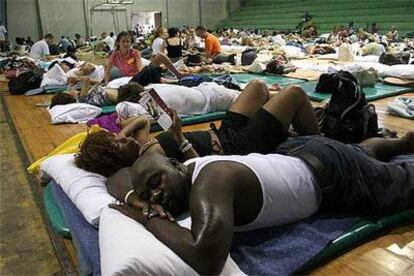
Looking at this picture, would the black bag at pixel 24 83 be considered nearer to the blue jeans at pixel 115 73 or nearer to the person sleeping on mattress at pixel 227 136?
the blue jeans at pixel 115 73

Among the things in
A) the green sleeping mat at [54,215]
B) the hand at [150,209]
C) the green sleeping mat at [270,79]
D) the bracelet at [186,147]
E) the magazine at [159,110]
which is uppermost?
the magazine at [159,110]

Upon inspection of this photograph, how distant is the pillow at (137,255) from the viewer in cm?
123

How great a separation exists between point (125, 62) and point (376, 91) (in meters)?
3.22

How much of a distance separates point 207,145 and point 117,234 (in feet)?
3.15

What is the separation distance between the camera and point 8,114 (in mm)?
5012

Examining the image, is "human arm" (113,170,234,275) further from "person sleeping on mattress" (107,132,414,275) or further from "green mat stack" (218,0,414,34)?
"green mat stack" (218,0,414,34)

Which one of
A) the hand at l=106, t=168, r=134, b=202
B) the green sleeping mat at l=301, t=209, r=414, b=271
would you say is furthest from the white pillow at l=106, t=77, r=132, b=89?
the green sleeping mat at l=301, t=209, r=414, b=271

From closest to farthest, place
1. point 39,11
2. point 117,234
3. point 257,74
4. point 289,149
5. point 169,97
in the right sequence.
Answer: point 117,234 → point 289,149 → point 169,97 → point 257,74 → point 39,11

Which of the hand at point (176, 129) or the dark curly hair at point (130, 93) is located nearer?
the hand at point (176, 129)

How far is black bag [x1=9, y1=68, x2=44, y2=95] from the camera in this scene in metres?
5.75

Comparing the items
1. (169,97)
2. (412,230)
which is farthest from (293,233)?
(169,97)

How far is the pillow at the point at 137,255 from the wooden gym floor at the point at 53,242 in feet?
1.79

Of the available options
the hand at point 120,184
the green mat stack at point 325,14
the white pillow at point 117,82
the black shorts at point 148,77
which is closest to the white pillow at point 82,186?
the hand at point 120,184

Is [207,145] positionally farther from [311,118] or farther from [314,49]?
[314,49]
